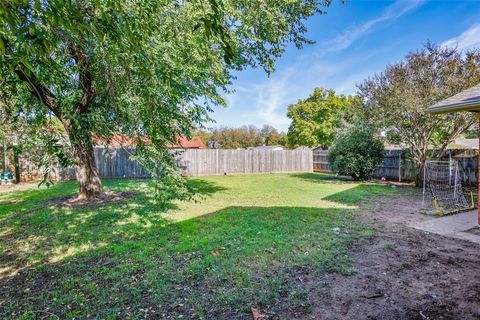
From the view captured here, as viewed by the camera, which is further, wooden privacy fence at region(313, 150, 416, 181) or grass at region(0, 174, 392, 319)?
wooden privacy fence at region(313, 150, 416, 181)

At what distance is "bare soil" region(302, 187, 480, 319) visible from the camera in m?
2.25

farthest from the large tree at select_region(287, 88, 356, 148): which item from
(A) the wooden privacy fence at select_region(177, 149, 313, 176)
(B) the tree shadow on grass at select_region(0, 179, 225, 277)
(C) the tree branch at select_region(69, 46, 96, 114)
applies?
(C) the tree branch at select_region(69, 46, 96, 114)

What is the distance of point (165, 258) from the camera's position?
340cm

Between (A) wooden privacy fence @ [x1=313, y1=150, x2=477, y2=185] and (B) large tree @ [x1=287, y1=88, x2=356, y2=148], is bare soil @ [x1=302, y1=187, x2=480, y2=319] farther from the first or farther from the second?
(B) large tree @ [x1=287, y1=88, x2=356, y2=148]

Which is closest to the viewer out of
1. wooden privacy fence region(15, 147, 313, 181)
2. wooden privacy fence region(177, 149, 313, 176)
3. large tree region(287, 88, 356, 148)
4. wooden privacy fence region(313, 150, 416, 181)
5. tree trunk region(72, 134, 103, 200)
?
tree trunk region(72, 134, 103, 200)

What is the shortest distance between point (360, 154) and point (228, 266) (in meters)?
10.5

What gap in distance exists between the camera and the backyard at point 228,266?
234 cm

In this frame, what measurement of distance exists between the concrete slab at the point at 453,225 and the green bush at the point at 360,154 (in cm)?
621

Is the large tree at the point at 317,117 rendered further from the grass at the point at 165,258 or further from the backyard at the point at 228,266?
the backyard at the point at 228,266

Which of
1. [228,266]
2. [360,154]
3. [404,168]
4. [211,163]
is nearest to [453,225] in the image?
[228,266]

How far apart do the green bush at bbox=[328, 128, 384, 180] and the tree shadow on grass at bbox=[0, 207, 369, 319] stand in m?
7.44

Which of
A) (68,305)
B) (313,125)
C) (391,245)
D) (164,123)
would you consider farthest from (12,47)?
(313,125)

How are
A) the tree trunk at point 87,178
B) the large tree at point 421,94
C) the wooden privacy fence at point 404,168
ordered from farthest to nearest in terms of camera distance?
the wooden privacy fence at point 404,168
the large tree at point 421,94
the tree trunk at point 87,178

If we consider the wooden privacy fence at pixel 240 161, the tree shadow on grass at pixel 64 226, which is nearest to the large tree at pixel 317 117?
the wooden privacy fence at pixel 240 161
